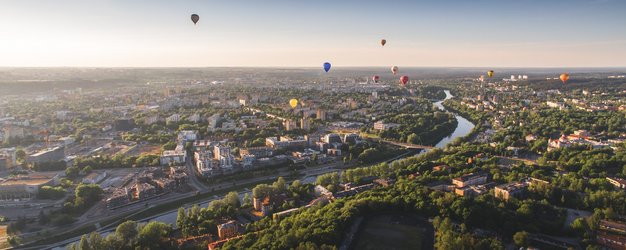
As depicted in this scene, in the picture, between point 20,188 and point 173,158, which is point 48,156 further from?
point 173,158

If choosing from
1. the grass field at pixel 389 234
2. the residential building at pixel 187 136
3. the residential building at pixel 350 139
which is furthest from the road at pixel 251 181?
the residential building at pixel 187 136

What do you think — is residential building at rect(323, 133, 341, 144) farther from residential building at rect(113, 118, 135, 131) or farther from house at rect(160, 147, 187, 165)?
residential building at rect(113, 118, 135, 131)

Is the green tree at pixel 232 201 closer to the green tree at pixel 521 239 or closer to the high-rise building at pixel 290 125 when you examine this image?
the green tree at pixel 521 239

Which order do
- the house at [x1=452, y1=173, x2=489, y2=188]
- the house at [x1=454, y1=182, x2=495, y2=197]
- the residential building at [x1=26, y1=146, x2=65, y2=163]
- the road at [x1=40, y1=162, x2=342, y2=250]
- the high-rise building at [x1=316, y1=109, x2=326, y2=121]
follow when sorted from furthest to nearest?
1. the high-rise building at [x1=316, y1=109, x2=326, y2=121]
2. the residential building at [x1=26, y1=146, x2=65, y2=163]
3. the house at [x1=452, y1=173, x2=489, y2=188]
4. the house at [x1=454, y1=182, x2=495, y2=197]
5. the road at [x1=40, y1=162, x2=342, y2=250]

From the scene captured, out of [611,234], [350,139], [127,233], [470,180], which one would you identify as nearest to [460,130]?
[350,139]

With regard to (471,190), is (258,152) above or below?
below

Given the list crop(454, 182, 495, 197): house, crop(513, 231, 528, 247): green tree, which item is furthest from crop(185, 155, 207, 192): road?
crop(513, 231, 528, 247): green tree

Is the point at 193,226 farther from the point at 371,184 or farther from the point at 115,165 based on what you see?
the point at 115,165
